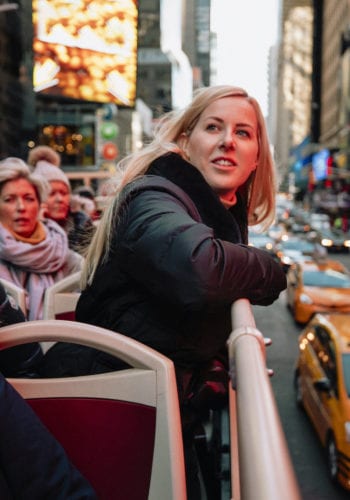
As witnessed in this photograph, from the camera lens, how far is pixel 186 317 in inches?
73.7

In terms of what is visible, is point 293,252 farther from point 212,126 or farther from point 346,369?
point 212,126

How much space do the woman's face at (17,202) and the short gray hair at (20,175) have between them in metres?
0.02

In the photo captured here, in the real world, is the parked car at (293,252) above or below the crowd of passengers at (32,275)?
below

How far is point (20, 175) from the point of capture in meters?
3.91

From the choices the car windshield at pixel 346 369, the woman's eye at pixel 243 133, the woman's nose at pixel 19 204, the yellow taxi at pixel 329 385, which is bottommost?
the yellow taxi at pixel 329 385

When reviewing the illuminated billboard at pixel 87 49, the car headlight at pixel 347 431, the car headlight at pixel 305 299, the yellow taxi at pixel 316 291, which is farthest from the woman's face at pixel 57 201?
the illuminated billboard at pixel 87 49

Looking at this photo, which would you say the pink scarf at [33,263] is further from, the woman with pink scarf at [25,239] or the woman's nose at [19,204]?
the woman's nose at [19,204]

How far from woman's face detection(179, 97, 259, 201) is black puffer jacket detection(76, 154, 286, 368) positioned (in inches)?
7.7

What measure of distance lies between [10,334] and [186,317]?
461 millimetres

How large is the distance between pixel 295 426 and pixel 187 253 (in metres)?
7.37

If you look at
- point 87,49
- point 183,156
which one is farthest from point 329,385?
point 87,49

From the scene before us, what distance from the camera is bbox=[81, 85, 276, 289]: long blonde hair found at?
214 cm

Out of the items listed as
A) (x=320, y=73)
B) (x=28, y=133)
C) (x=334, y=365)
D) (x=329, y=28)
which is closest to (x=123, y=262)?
(x=334, y=365)

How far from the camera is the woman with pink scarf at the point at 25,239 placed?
3848 millimetres
